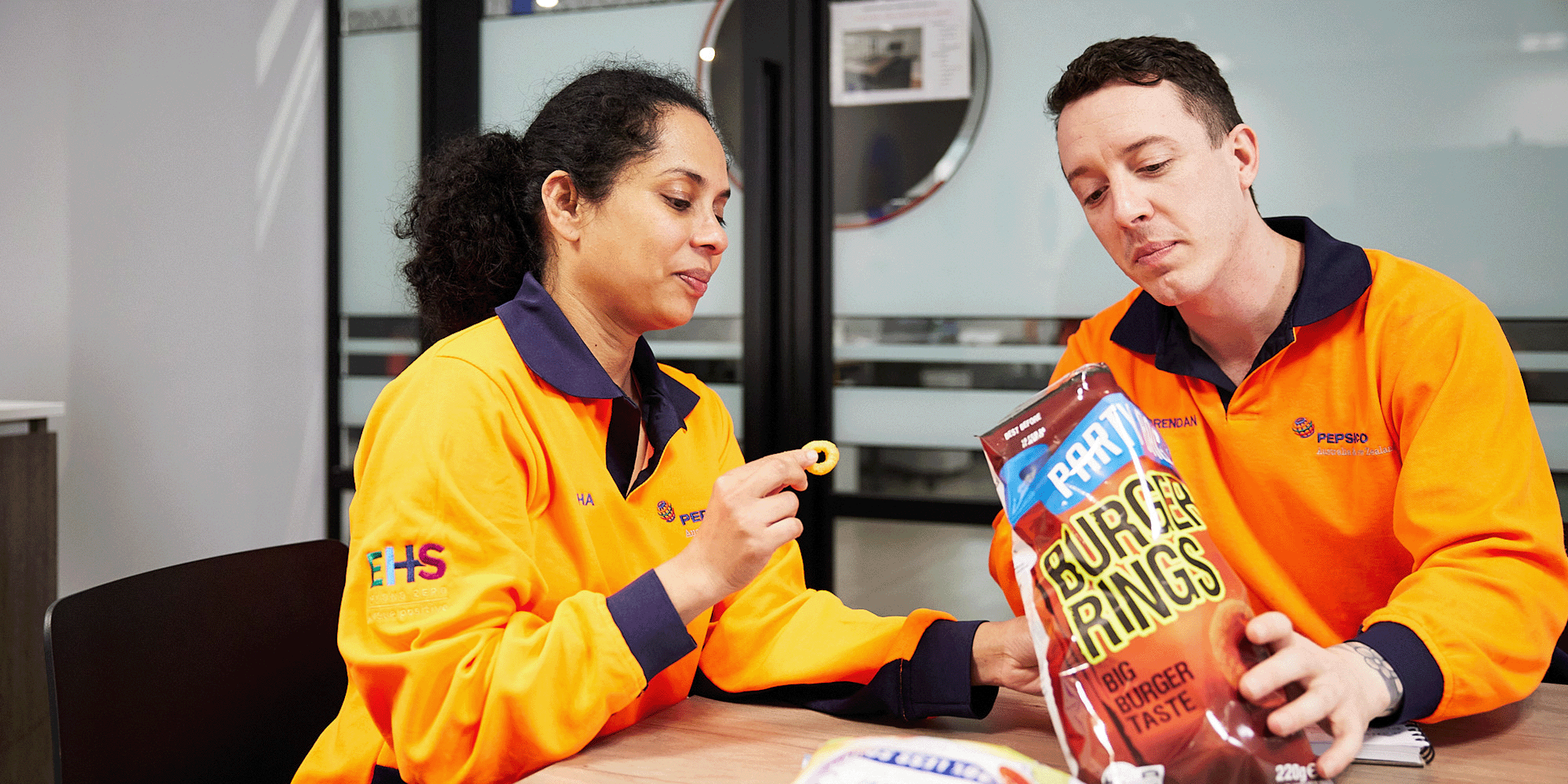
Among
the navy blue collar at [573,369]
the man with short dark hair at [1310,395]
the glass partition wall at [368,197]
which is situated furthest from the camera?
the glass partition wall at [368,197]

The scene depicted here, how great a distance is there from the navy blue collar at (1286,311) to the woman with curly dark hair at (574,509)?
0.42 meters

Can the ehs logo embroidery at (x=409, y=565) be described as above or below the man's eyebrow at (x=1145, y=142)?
below

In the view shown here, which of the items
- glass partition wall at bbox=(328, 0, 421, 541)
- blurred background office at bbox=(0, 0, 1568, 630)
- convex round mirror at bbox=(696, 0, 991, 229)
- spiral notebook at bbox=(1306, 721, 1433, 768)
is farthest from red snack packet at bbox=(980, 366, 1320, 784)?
glass partition wall at bbox=(328, 0, 421, 541)

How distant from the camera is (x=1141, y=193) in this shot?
1.09 m

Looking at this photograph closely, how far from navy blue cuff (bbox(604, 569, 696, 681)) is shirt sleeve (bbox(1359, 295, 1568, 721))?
2.04 ft

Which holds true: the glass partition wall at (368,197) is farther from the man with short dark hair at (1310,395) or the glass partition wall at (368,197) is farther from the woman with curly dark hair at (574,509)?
the man with short dark hair at (1310,395)

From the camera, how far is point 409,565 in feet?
2.83

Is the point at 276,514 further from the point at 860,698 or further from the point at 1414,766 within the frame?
the point at 1414,766

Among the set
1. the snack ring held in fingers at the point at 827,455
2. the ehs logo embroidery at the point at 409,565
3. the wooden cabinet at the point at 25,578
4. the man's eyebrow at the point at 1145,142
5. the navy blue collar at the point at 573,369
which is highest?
the man's eyebrow at the point at 1145,142

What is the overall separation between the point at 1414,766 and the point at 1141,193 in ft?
2.01

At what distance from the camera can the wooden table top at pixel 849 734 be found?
0.83 m

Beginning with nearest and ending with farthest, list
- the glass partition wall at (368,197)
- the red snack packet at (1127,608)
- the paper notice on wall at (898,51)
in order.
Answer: the red snack packet at (1127,608), the paper notice on wall at (898,51), the glass partition wall at (368,197)

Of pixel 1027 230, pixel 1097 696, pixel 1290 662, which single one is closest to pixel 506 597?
pixel 1097 696

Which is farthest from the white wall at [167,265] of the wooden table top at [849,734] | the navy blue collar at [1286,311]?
the navy blue collar at [1286,311]
